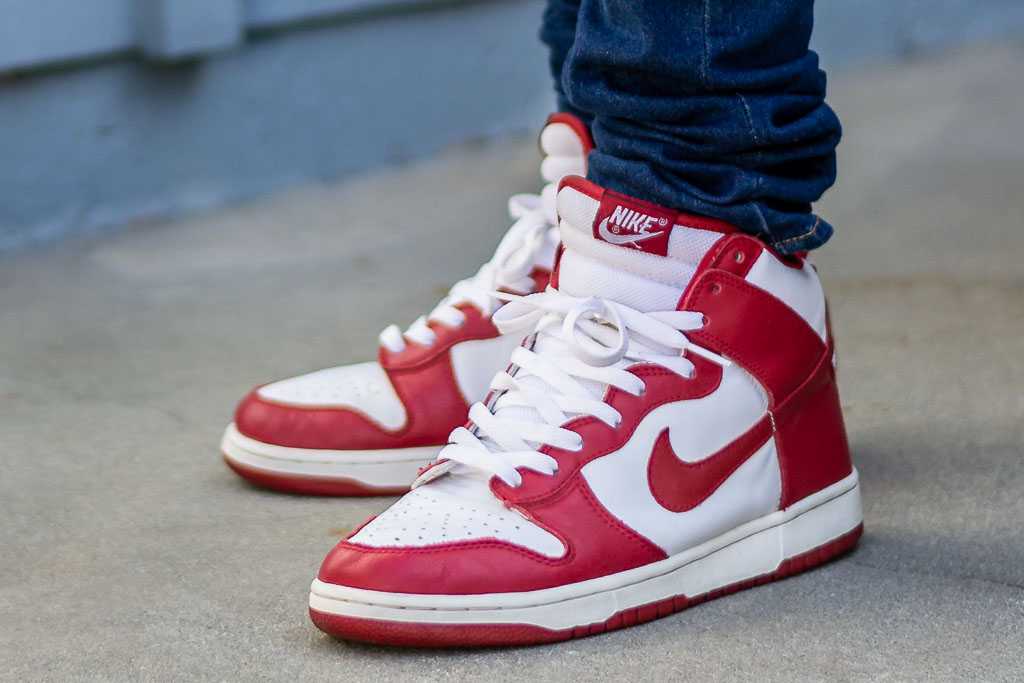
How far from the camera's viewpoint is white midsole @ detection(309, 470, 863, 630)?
0.91 m

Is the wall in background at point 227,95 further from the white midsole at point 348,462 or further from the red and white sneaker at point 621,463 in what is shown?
the red and white sneaker at point 621,463

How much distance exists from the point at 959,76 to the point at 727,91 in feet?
7.65

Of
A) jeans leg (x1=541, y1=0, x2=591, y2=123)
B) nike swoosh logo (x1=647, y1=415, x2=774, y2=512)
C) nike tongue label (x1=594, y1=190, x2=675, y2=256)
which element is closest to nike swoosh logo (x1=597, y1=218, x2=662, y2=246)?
nike tongue label (x1=594, y1=190, x2=675, y2=256)

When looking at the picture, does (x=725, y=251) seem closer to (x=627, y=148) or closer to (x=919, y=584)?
(x=627, y=148)

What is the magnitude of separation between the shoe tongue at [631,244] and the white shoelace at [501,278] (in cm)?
19

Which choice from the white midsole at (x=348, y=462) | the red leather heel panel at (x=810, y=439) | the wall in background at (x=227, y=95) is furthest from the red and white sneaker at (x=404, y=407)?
the wall in background at (x=227, y=95)

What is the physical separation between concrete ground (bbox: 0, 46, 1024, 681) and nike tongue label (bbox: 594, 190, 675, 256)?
265mm

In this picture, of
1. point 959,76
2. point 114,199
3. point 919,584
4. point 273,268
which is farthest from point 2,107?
point 959,76

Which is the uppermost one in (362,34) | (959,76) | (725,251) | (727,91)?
(727,91)

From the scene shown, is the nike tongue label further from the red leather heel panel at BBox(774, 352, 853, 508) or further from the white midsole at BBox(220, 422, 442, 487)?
the white midsole at BBox(220, 422, 442, 487)

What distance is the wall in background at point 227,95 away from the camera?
7.24 feet

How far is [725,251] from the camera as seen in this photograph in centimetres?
99

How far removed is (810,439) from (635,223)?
218 mm

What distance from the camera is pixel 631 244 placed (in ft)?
3.26
